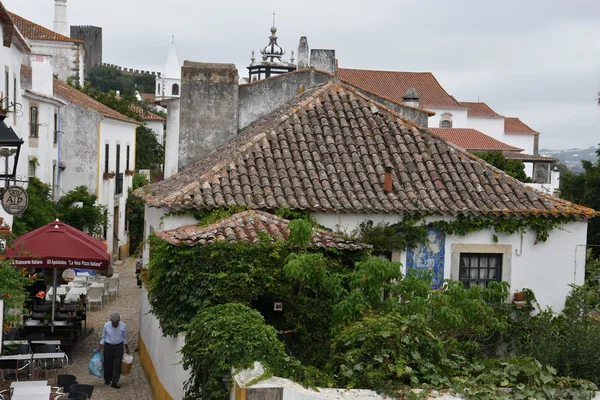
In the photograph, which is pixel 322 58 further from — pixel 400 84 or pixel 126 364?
pixel 400 84

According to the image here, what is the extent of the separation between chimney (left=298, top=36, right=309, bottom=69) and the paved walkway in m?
8.32

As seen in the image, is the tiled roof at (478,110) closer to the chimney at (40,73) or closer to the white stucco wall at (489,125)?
the white stucco wall at (489,125)

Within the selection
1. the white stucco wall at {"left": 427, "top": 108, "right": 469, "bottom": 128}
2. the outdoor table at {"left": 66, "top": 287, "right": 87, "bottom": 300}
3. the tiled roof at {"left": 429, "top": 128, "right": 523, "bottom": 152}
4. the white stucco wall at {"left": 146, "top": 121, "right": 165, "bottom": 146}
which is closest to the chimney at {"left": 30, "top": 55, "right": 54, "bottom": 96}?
the outdoor table at {"left": 66, "top": 287, "right": 87, "bottom": 300}

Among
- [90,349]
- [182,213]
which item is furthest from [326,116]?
[90,349]

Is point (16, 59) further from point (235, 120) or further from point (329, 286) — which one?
point (329, 286)

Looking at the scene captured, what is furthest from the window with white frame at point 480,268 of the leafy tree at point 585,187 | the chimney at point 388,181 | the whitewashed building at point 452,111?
the whitewashed building at point 452,111

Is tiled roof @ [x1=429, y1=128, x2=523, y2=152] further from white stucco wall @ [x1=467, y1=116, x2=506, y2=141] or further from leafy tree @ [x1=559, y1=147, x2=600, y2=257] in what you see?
leafy tree @ [x1=559, y1=147, x2=600, y2=257]

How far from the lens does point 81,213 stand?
2927cm

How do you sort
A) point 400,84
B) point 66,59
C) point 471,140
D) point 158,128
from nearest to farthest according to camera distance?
1. point 66,59
2. point 158,128
3. point 471,140
4. point 400,84

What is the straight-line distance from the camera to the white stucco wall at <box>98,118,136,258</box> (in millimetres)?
34469

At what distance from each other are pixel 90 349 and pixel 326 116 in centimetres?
A: 703

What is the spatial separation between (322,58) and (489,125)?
6352 cm

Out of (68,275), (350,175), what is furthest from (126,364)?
(68,275)

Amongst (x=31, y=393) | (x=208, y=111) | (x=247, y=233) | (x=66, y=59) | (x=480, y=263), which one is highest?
(x=66, y=59)
